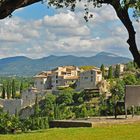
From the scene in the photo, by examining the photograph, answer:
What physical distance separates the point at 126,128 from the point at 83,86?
10628 cm

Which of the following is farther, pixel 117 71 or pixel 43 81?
pixel 43 81

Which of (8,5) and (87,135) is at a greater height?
(8,5)

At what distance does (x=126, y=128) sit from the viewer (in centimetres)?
1002

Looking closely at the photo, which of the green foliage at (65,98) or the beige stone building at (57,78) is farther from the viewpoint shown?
the beige stone building at (57,78)

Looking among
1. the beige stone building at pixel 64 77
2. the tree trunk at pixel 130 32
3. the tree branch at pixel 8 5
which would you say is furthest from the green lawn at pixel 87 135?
the beige stone building at pixel 64 77

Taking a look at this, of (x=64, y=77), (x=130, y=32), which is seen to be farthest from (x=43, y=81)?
(x=130, y=32)

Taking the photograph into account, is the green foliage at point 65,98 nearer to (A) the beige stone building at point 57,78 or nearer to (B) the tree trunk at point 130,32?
(A) the beige stone building at point 57,78

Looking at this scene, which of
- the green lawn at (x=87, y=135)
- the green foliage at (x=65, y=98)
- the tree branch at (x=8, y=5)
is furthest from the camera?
the green foliage at (x=65, y=98)

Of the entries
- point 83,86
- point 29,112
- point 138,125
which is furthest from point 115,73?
point 138,125

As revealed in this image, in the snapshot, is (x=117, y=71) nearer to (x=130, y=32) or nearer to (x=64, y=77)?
(x=64, y=77)

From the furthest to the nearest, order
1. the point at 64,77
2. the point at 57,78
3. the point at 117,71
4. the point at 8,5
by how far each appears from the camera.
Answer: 1. the point at 57,78
2. the point at 64,77
3. the point at 117,71
4. the point at 8,5

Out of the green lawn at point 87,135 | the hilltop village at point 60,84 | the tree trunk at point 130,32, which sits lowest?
the green lawn at point 87,135

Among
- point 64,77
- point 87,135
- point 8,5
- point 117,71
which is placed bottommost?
point 87,135

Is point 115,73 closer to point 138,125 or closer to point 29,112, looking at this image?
point 29,112
